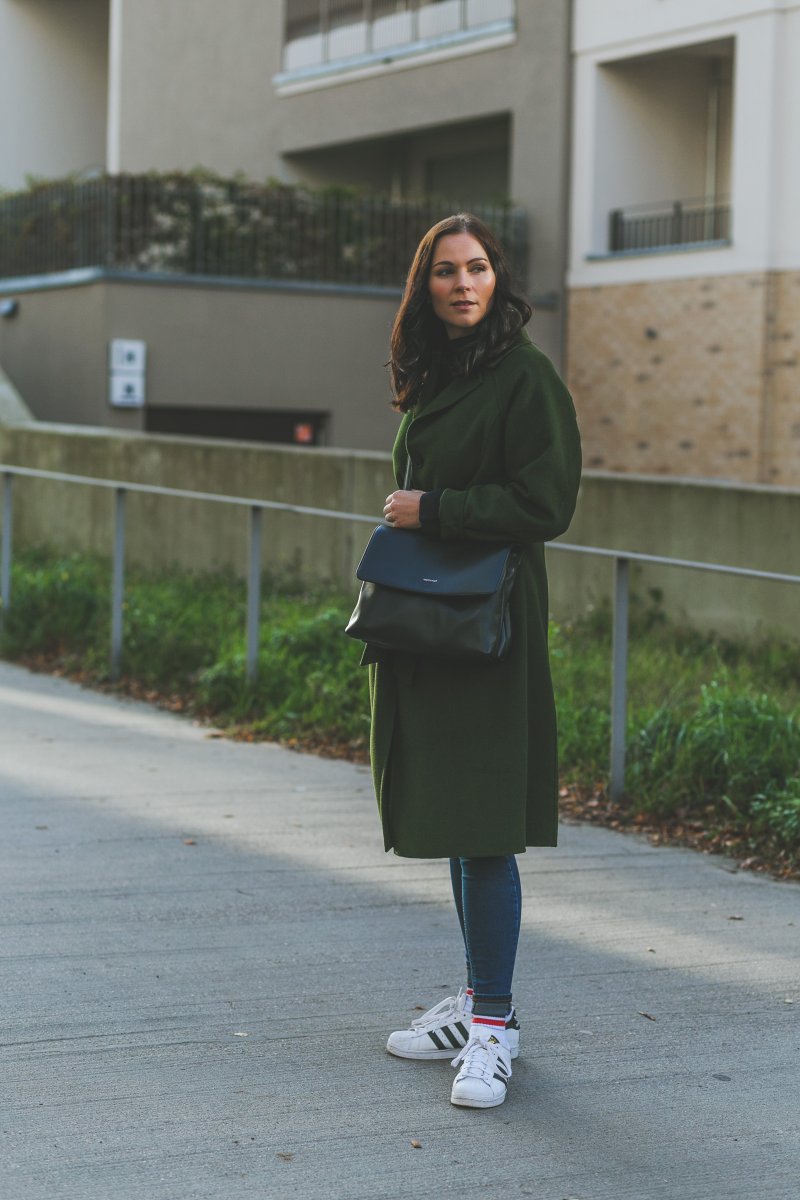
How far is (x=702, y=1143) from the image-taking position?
3480 mm

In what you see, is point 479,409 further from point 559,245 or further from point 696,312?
point 559,245

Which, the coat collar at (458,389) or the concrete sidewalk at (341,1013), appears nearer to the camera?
the concrete sidewalk at (341,1013)

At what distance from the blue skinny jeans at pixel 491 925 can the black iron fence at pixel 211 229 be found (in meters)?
15.7

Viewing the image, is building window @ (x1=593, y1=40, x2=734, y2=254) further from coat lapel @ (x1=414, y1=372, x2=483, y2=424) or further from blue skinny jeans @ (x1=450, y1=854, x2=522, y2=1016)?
blue skinny jeans @ (x1=450, y1=854, x2=522, y2=1016)

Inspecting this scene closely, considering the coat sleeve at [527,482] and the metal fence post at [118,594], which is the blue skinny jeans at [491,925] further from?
the metal fence post at [118,594]

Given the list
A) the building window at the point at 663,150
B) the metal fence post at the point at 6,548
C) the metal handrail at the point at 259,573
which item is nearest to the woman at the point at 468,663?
the metal handrail at the point at 259,573

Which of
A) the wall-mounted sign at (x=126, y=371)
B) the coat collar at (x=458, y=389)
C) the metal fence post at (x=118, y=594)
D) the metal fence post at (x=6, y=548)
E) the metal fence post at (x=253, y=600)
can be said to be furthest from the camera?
the wall-mounted sign at (x=126, y=371)

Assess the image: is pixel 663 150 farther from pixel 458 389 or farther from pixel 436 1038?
pixel 436 1038

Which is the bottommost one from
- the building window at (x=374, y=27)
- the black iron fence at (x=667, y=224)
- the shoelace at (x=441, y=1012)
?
the shoelace at (x=441, y=1012)

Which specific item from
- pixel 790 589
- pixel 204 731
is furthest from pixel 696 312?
pixel 204 731

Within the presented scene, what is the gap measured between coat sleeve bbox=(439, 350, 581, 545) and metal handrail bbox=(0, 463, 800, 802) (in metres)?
2.36

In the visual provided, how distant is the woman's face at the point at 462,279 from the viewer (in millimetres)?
3713

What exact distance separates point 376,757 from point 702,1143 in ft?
3.53

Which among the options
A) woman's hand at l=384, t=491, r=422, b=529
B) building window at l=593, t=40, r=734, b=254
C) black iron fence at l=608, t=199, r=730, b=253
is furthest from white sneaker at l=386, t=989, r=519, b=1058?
black iron fence at l=608, t=199, r=730, b=253
